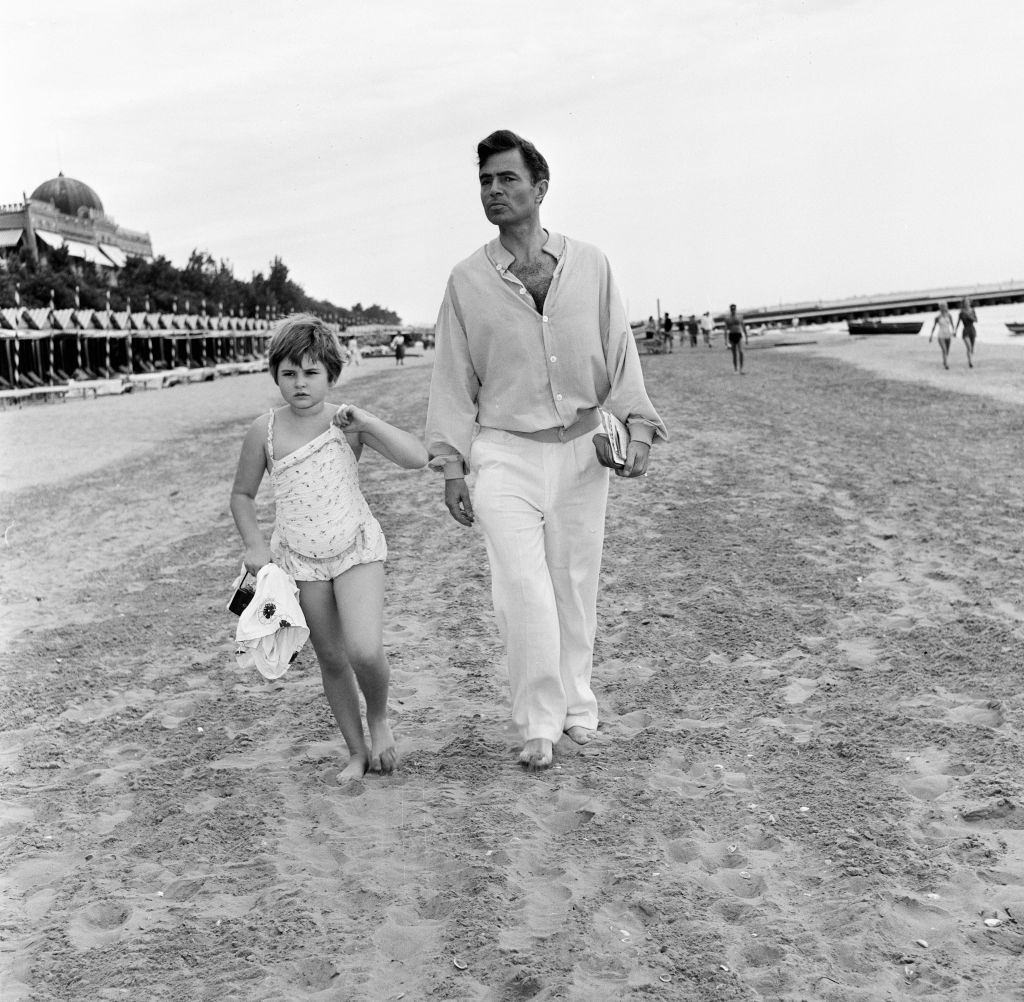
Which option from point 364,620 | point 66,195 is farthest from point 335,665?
point 66,195

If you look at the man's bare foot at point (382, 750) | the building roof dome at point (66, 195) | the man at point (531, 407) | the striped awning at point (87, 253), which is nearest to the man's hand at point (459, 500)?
the man at point (531, 407)

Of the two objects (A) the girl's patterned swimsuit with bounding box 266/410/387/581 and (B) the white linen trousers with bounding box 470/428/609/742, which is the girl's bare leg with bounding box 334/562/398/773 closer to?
(A) the girl's patterned swimsuit with bounding box 266/410/387/581

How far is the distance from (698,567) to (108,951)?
488 cm

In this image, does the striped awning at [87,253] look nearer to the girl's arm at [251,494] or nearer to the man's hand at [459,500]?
the girl's arm at [251,494]

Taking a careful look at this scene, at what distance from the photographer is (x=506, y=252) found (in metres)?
4.08

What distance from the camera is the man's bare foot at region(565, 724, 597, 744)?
14.4 ft

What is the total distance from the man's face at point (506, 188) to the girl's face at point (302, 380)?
2.66 ft

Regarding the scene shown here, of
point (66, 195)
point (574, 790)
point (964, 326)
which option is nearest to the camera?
point (574, 790)

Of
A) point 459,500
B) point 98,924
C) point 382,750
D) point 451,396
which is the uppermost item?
point 451,396

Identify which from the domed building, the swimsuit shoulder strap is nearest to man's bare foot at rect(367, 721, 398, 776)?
the swimsuit shoulder strap

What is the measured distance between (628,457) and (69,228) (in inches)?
3923

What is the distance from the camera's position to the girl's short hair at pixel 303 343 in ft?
12.3

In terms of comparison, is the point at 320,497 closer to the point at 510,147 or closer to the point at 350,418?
the point at 350,418

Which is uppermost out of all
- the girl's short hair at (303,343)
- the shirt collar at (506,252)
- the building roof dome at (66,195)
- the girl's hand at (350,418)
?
the building roof dome at (66,195)
